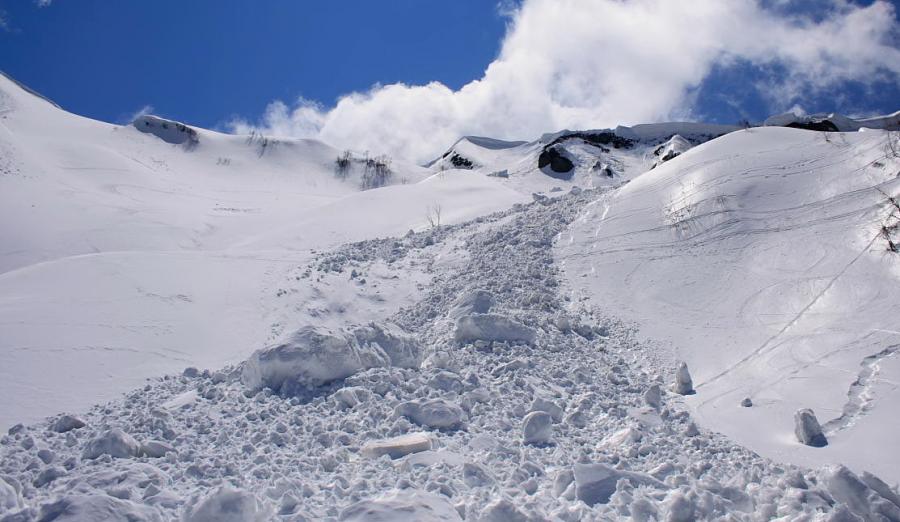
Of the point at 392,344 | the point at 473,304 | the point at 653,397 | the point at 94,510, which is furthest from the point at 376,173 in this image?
the point at 94,510

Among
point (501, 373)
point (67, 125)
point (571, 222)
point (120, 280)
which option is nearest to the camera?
point (501, 373)

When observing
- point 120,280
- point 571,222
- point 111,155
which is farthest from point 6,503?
point 111,155

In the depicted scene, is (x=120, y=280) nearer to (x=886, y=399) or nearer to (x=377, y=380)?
(x=377, y=380)

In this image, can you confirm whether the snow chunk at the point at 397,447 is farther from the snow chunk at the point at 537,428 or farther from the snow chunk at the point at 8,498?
the snow chunk at the point at 8,498

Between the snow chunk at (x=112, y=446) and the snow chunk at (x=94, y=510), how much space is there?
3.03 feet

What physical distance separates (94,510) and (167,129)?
112ft

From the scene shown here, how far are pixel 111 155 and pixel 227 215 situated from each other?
8.84 meters

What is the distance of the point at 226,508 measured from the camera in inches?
154

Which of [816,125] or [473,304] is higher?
[816,125]

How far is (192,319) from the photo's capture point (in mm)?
8586

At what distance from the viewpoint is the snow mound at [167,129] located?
33.7 metres

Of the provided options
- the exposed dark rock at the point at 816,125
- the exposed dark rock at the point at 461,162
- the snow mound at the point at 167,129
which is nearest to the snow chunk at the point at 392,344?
the snow mound at the point at 167,129

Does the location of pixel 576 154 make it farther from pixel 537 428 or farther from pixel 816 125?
pixel 537 428

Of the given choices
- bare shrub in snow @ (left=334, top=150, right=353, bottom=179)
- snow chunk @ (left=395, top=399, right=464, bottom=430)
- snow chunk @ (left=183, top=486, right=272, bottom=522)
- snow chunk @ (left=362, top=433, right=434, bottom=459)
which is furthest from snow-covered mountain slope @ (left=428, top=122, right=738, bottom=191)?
snow chunk @ (left=183, top=486, right=272, bottom=522)
